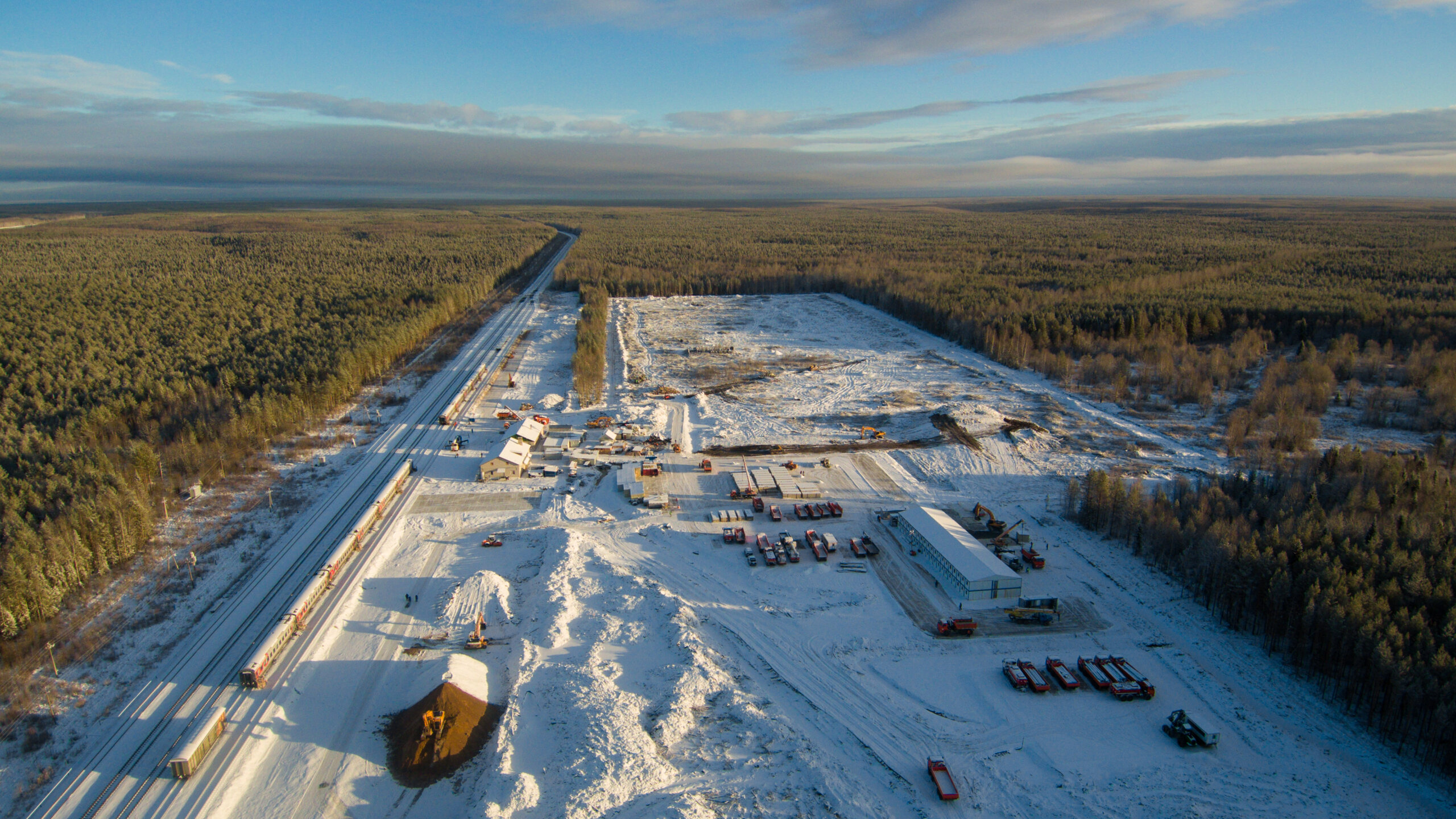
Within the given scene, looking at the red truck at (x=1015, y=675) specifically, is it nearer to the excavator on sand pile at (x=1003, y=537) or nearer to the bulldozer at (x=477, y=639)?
the excavator on sand pile at (x=1003, y=537)

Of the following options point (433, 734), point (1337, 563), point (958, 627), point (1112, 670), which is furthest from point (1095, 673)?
point (433, 734)

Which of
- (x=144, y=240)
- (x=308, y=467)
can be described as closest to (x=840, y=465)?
(x=308, y=467)

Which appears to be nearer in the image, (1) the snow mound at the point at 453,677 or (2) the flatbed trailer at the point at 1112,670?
(1) the snow mound at the point at 453,677

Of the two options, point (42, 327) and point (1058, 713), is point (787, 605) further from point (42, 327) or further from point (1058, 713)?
point (42, 327)

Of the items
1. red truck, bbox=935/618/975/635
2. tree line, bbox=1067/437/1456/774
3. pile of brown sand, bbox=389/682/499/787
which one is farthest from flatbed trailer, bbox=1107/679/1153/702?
pile of brown sand, bbox=389/682/499/787

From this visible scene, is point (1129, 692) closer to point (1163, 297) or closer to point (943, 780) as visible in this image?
point (943, 780)

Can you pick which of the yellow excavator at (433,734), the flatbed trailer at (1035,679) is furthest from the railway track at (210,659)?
the flatbed trailer at (1035,679)
